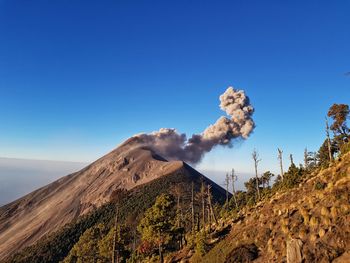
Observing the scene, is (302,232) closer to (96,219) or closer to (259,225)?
(259,225)

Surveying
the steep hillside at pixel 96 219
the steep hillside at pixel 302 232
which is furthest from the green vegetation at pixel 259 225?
the steep hillside at pixel 96 219

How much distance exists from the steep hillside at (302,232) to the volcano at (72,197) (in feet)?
372

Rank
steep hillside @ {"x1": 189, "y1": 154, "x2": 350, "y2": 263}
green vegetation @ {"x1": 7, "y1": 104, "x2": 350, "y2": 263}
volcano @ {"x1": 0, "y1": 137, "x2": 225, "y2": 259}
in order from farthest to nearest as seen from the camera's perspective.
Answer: volcano @ {"x1": 0, "y1": 137, "x2": 225, "y2": 259}
green vegetation @ {"x1": 7, "y1": 104, "x2": 350, "y2": 263}
steep hillside @ {"x1": 189, "y1": 154, "x2": 350, "y2": 263}

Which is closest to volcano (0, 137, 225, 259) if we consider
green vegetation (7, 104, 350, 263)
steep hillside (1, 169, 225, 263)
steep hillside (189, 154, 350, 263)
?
steep hillside (1, 169, 225, 263)

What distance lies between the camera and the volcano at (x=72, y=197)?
136 m

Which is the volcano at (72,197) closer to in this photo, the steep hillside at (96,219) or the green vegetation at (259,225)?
the steep hillside at (96,219)

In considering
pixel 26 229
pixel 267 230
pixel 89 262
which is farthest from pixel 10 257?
pixel 267 230

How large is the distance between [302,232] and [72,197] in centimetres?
15420

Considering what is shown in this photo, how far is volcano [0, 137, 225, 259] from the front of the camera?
135500mm

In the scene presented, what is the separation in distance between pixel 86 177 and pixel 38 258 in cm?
8665

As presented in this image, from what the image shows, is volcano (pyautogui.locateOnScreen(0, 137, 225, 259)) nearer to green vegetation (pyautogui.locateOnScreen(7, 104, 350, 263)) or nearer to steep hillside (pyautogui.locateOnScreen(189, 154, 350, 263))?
green vegetation (pyautogui.locateOnScreen(7, 104, 350, 263))

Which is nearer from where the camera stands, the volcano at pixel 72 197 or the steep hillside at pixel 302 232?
the steep hillside at pixel 302 232

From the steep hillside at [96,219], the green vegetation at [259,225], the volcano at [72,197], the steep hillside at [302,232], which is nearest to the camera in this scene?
the steep hillside at [302,232]

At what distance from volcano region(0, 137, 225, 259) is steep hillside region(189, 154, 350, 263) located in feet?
372
